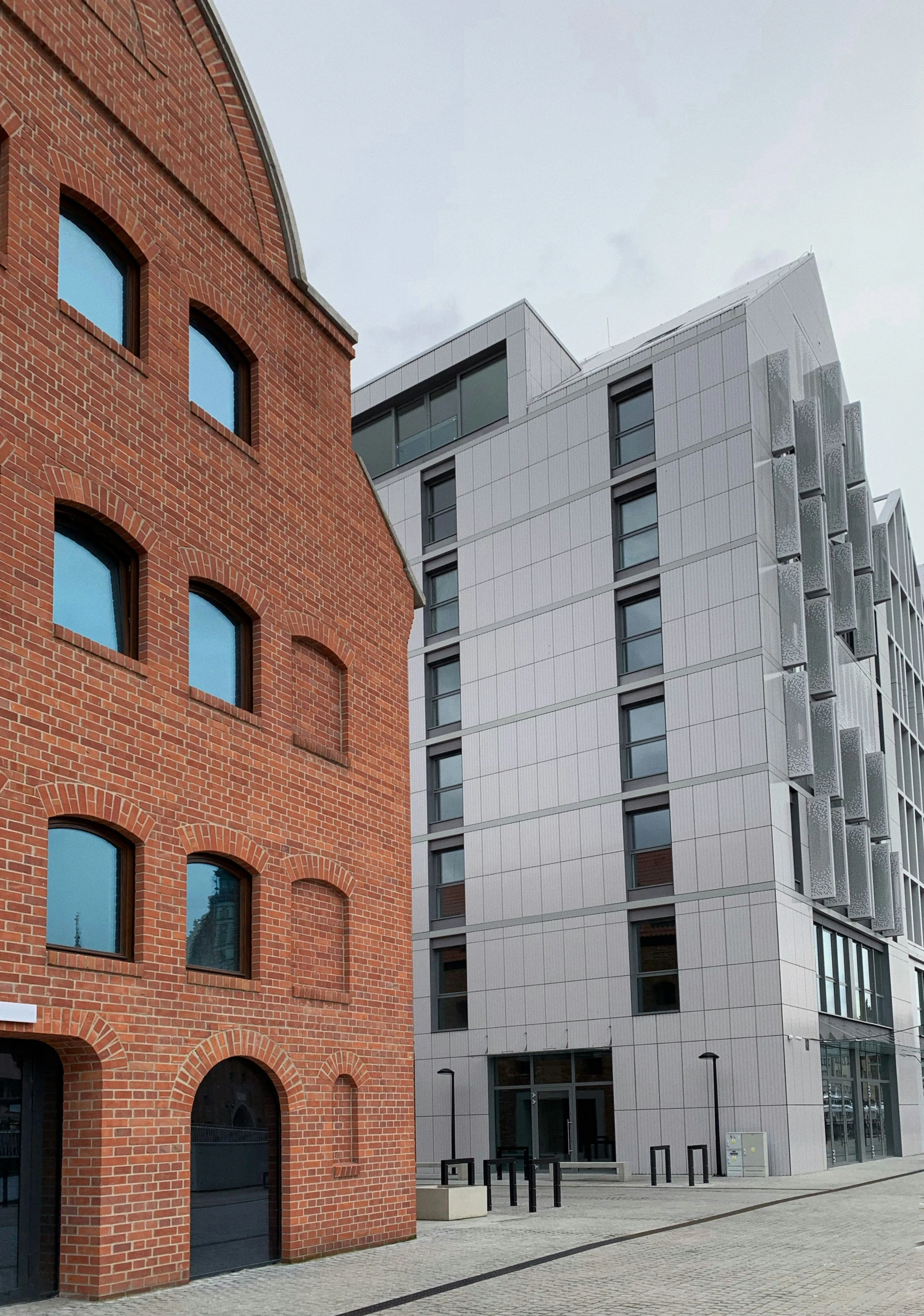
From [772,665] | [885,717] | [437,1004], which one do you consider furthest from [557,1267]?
[885,717]

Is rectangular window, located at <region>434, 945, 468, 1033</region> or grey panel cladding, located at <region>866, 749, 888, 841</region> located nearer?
rectangular window, located at <region>434, 945, 468, 1033</region>

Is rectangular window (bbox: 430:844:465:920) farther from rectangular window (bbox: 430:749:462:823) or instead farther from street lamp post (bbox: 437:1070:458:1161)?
street lamp post (bbox: 437:1070:458:1161)

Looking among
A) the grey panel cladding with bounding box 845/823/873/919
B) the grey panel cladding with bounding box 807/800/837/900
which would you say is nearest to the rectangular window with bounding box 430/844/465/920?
the grey panel cladding with bounding box 807/800/837/900

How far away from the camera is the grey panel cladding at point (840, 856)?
3831 centimetres

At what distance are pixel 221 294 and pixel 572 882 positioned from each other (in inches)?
992

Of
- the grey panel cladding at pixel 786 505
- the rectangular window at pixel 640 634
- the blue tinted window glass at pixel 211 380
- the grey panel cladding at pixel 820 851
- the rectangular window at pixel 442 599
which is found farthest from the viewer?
the rectangular window at pixel 442 599

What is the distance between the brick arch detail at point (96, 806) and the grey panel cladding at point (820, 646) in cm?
2767

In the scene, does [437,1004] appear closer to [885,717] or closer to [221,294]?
[885,717]

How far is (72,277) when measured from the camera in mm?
15266

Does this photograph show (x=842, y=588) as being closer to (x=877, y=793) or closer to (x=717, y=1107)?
(x=877, y=793)

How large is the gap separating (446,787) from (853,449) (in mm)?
18420

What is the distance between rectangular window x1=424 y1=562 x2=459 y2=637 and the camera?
45.1m

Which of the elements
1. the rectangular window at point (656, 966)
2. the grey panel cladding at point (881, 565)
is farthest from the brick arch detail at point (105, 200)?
the grey panel cladding at point (881, 565)

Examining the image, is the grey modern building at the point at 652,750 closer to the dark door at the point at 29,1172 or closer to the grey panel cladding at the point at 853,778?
the grey panel cladding at the point at 853,778
